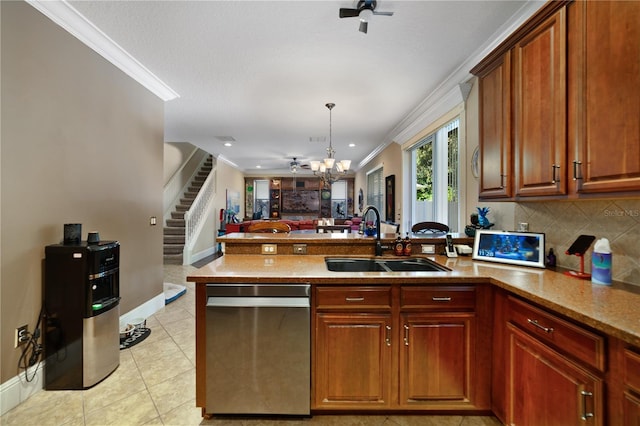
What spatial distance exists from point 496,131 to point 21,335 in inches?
145

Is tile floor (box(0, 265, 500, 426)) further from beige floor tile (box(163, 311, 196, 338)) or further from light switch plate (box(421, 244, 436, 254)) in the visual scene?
light switch plate (box(421, 244, 436, 254))

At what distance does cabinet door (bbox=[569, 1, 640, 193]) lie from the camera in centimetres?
115

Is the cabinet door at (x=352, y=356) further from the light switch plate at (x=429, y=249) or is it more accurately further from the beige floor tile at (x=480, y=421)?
the light switch plate at (x=429, y=249)

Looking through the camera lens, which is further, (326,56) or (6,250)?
(326,56)

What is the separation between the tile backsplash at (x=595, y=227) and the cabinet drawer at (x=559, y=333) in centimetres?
63

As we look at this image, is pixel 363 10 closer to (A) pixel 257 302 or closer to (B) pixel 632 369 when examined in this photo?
(A) pixel 257 302

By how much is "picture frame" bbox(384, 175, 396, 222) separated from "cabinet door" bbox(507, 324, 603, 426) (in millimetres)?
4453

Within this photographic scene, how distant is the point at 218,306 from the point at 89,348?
1.31 metres

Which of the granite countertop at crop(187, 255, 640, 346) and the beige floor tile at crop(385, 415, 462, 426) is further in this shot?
the beige floor tile at crop(385, 415, 462, 426)

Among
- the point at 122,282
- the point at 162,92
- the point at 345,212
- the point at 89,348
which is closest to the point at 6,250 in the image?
the point at 89,348

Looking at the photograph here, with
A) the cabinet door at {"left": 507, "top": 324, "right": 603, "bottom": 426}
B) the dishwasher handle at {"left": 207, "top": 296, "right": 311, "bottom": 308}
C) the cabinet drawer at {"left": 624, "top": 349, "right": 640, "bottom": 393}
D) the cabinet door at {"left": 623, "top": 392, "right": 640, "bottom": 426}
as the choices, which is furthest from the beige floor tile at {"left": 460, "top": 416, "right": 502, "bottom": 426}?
the dishwasher handle at {"left": 207, "top": 296, "right": 311, "bottom": 308}

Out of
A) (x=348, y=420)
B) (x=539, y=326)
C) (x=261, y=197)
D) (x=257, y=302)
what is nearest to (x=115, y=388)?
(x=257, y=302)

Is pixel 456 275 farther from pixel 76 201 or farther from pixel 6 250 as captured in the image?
pixel 76 201

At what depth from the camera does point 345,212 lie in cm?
1146
